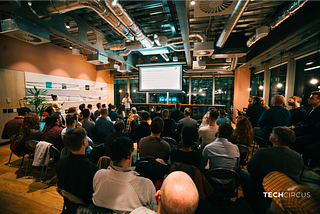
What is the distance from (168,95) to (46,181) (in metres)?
7.92

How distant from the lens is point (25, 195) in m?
2.02

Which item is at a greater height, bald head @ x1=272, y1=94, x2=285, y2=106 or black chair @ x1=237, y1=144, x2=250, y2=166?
bald head @ x1=272, y1=94, x2=285, y2=106

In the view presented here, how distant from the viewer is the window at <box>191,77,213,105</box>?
9.07 meters

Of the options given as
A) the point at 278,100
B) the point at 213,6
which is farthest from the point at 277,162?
the point at 213,6

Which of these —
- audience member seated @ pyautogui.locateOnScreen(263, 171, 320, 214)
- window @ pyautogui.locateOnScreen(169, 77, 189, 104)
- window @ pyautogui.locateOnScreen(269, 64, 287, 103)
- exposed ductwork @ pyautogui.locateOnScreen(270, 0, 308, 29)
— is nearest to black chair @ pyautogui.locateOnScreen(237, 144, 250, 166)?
audience member seated @ pyautogui.locateOnScreen(263, 171, 320, 214)

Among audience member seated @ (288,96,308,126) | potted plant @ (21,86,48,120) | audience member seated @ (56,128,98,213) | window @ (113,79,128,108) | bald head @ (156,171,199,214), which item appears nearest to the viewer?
bald head @ (156,171,199,214)

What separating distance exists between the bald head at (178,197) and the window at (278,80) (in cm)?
604

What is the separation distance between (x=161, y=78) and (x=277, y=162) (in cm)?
519

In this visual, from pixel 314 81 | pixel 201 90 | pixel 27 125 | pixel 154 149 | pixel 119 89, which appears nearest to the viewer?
pixel 154 149

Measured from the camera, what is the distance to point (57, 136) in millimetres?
2381

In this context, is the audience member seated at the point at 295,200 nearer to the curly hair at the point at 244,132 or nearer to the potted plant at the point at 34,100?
the curly hair at the point at 244,132

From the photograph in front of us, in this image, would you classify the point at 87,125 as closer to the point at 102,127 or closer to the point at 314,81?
the point at 102,127

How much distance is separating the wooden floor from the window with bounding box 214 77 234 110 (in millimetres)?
9054

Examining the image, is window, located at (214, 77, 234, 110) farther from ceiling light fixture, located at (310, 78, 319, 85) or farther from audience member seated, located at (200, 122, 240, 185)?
audience member seated, located at (200, 122, 240, 185)
